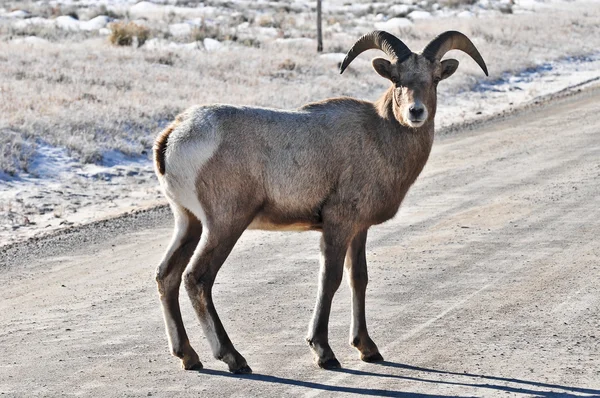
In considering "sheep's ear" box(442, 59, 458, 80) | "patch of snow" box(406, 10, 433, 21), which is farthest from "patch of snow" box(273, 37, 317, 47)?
"sheep's ear" box(442, 59, 458, 80)

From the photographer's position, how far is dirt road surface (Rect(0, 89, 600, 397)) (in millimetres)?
7684

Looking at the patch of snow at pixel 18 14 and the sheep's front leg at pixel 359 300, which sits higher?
the sheep's front leg at pixel 359 300

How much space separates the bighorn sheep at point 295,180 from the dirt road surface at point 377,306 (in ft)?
1.42

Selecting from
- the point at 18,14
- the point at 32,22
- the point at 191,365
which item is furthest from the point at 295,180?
the point at 18,14

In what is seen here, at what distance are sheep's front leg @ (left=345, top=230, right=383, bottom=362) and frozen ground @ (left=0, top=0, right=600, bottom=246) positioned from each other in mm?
5691

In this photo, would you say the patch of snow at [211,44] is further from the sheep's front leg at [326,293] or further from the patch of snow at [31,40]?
the sheep's front leg at [326,293]

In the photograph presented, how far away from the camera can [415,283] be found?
10391mm

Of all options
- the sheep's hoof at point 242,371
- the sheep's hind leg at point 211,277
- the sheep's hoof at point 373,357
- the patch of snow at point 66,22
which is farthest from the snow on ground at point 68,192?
the patch of snow at point 66,22

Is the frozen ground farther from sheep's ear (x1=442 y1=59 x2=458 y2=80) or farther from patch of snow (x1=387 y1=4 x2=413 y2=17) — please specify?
sheep's ear (x1=442 y1=59 x2=458 y2=80)

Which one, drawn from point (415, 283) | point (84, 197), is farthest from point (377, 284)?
point (84, 197)

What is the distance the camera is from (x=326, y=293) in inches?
314

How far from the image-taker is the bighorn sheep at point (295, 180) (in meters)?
7.80

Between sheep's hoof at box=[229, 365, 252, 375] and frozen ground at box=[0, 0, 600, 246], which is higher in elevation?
sheep's hoof at box=[229, 365, 252, 375]

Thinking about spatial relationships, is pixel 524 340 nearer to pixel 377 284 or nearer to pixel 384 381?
pixel 384 381
